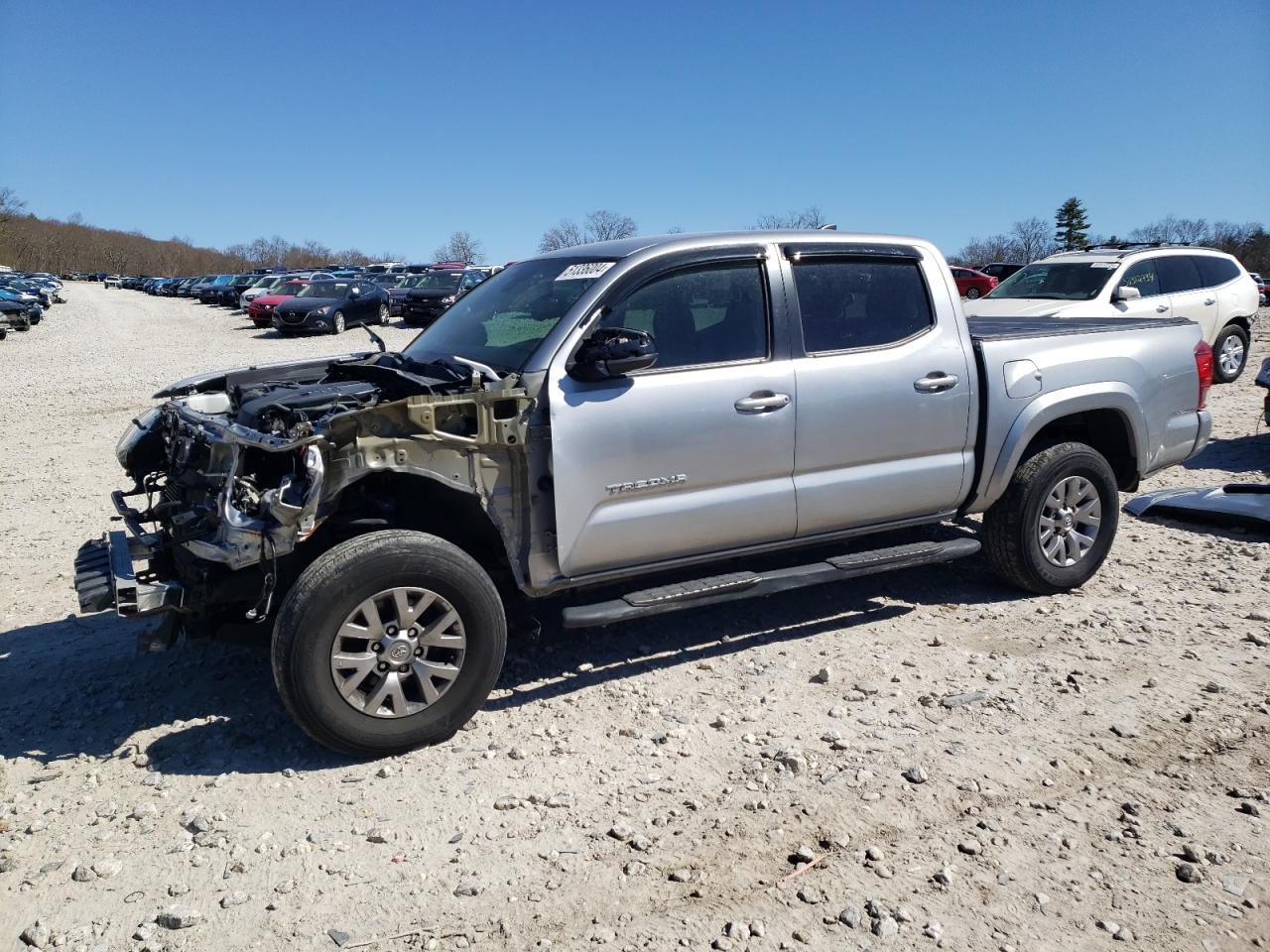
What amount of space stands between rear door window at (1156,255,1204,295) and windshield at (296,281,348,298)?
21176 millimetres

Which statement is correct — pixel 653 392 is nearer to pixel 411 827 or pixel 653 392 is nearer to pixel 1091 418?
pixel 411 827

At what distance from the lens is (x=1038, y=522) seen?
539 centimetres

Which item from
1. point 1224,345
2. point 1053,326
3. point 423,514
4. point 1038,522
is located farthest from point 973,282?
point 423,514

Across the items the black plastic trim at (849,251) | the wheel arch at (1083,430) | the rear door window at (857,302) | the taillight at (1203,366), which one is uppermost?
the black plastic trim at (849,251)

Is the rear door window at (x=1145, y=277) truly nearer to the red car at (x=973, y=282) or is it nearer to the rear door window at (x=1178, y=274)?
the rear door window at (x=1178, y=274)

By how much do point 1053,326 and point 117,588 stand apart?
16.6ft

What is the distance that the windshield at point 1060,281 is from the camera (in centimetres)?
1225

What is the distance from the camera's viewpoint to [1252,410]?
1183cm

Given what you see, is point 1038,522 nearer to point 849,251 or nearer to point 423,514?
point 849,251

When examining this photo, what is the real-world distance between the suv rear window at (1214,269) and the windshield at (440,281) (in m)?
19.0

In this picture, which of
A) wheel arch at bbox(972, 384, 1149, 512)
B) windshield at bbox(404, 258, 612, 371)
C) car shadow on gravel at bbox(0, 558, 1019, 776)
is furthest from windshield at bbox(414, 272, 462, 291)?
wheel arch at bbox(972, 384, 1149, 512)

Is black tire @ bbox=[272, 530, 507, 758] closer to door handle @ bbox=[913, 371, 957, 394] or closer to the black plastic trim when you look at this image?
the black plastic trim

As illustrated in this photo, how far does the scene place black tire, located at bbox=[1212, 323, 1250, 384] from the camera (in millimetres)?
13703

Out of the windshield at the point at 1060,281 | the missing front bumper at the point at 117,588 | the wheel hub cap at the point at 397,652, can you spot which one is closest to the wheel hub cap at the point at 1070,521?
the wheel hub cap at the point at 397,652
